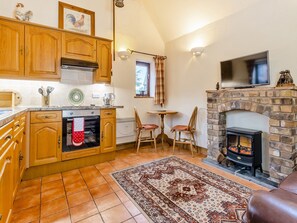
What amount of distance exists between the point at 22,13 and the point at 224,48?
3.45m

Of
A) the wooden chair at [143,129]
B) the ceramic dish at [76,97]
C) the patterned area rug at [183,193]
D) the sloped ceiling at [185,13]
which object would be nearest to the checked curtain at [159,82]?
the sloped ceiling at [185,13]

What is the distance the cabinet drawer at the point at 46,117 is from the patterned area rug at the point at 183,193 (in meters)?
1.21

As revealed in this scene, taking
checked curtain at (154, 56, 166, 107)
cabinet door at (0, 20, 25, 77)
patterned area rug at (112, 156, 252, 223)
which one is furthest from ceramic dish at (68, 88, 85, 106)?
checked curtain at (154, 56, 166, 107)

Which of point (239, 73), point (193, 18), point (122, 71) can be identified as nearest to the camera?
point (239, 73)

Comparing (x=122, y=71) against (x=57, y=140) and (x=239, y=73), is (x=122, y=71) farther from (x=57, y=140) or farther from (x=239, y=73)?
(x=239, y=73)

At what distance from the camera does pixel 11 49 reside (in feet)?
7.84

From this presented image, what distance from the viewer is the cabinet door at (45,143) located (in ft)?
7.66

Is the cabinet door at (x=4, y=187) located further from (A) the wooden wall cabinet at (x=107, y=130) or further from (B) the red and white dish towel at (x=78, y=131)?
(A) the wooden wall cabinet at (x=107, y=130)

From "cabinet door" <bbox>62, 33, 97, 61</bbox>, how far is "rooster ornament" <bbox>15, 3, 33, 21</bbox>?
0.61 m

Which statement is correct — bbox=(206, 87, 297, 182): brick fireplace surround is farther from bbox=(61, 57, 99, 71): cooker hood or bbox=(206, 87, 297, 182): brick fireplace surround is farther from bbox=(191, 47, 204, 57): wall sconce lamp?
bbox=(61, 57, 99, 71): cooker hood

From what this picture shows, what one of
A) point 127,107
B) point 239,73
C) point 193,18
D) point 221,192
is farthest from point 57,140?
point 193,18

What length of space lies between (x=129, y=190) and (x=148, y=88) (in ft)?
9.35

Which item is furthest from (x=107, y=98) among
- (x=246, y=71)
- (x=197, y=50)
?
(x=246, y=71)

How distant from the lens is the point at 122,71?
3.79 meters
